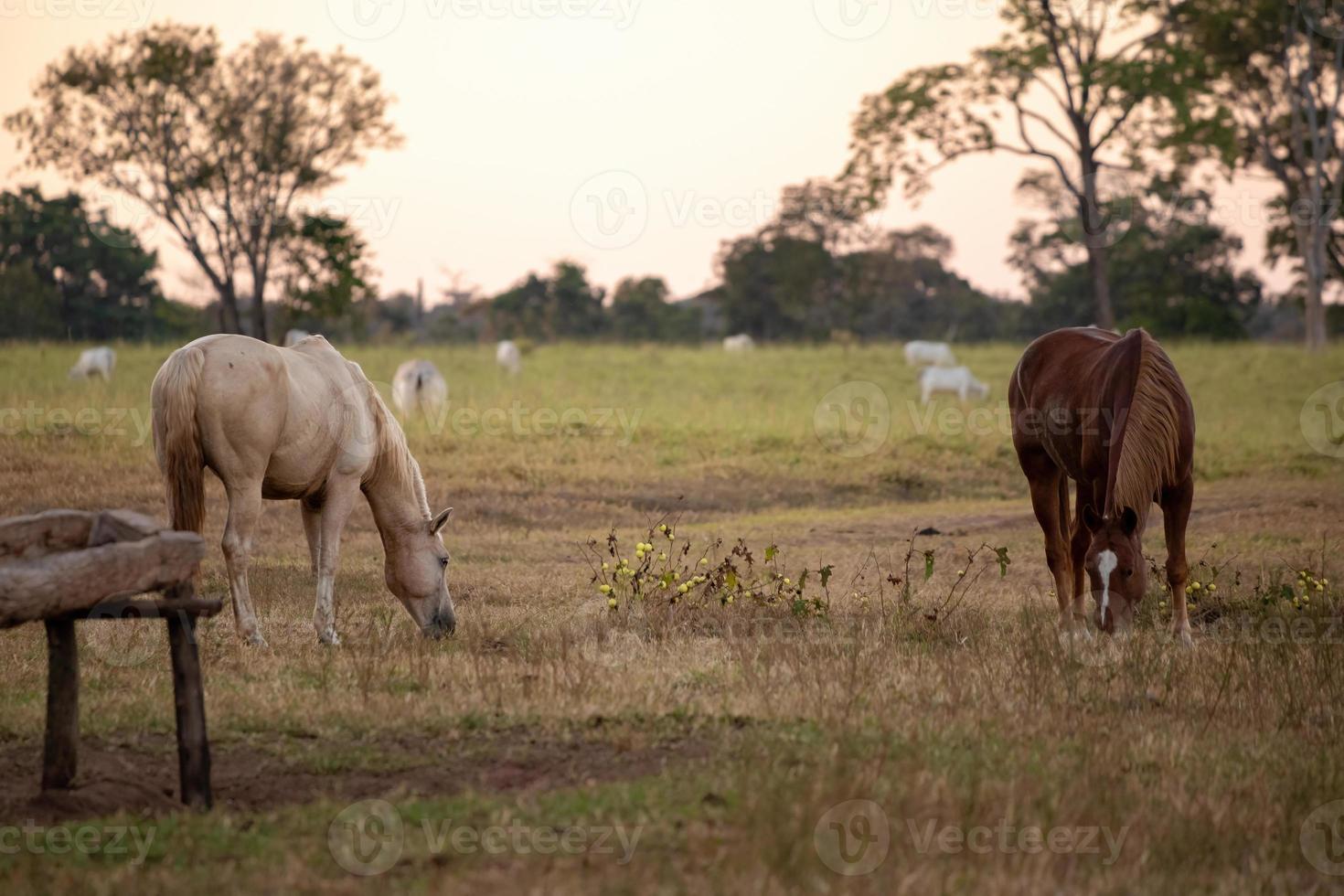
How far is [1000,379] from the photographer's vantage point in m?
31.4

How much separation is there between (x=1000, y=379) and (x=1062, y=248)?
1212 inches

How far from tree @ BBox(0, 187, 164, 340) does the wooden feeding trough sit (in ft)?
125

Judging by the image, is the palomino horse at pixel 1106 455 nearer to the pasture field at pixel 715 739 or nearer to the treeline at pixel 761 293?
the pasture field at pixel 715 739

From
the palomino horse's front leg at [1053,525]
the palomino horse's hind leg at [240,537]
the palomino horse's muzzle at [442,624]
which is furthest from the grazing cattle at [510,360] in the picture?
the palomino horse's hind leg at [240,537]

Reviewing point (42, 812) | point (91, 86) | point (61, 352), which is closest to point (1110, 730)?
point (42, 812)

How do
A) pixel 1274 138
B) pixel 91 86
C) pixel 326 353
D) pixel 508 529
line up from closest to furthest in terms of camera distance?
pixel 326 353, pixel 508 529, pixel 91 86, pixel 1274 138

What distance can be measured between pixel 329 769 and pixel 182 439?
301 centimetres

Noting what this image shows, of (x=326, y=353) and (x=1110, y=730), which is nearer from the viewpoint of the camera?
(x=1110, y=730)

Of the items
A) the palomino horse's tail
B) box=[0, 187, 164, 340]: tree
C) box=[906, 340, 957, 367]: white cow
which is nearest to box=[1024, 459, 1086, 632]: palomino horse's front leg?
the palomino horse's tail

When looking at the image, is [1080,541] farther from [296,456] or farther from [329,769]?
[329,769]

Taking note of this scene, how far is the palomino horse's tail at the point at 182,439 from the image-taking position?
746 centimetres

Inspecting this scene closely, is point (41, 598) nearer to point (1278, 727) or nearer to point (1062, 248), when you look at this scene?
point (1278, 727)

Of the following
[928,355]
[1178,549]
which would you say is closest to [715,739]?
[1178,549]

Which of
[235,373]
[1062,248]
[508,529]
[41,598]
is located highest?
[1062,248]
